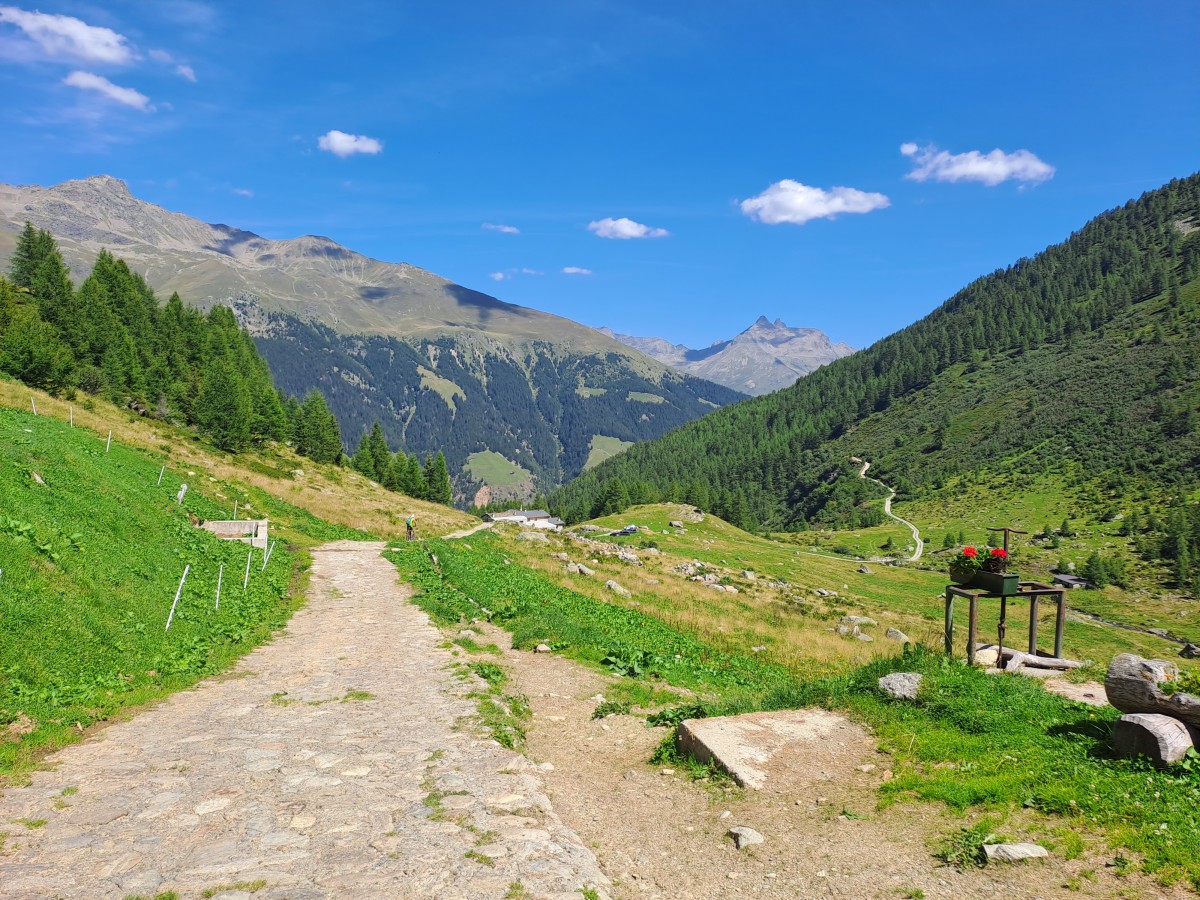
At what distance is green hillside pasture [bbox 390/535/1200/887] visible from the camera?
24.9 feet

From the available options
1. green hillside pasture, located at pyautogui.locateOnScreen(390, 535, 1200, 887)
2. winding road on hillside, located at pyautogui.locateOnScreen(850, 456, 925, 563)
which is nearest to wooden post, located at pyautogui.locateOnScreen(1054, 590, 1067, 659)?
green hillside pasture, located at pyautogui.locateOnScreen(390, 535, 1200, 887)

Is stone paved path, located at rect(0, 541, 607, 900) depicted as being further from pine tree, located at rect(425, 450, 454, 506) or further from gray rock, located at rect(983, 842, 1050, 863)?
pine tree, located at rect(425, 450, 454, 506)

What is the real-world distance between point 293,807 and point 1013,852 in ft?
29.4

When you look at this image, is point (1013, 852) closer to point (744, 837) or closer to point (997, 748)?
point (744, 837)

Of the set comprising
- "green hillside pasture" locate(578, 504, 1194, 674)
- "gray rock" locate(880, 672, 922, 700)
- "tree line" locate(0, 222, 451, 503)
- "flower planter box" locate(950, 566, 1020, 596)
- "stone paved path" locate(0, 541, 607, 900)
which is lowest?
"green hillside pasture" locate(578, 504, 1194, 674)

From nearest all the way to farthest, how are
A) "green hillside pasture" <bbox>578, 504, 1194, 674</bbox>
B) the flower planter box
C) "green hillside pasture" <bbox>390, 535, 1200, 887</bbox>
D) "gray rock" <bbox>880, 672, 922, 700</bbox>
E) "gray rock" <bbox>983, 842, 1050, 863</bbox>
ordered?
"gray rock" <bbox>983, 842, 1050, 863</bbox>, "green hillside pasture" <bbox>390, 535, 1200, 887</bbox>, "gray rock" <bbox>880, 672, 922, 700</bbox>, the flower planter box, "green hillside pasture" <bbox>578, 504, 1194, 674</bbox>

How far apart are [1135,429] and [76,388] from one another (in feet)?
640

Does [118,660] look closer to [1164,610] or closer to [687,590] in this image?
[687,590]

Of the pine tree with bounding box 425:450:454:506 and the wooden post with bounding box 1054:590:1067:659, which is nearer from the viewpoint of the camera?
the wooden post with bounding box 1054:590:1067:659

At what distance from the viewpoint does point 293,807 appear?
880 cm

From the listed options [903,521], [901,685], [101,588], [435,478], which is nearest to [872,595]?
[901,685]

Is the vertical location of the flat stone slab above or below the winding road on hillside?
above

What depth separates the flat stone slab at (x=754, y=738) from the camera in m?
10.7

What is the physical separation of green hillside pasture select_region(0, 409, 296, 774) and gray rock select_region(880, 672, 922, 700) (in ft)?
46.7
